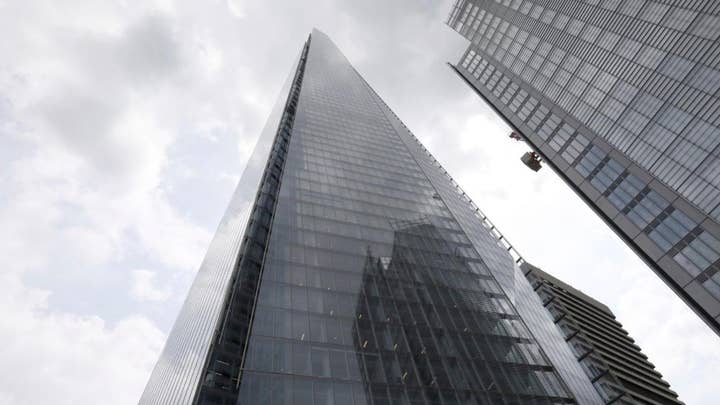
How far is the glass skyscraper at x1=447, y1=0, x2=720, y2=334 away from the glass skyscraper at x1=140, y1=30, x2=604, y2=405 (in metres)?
15.1

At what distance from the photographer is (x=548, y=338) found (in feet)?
162

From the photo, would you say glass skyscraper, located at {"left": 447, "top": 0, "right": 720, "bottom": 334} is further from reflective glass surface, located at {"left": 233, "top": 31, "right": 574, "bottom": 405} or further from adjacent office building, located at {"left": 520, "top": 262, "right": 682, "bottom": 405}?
reflective glass surface, located at {"left": 233, "top": 31, "right": 574, "bottom": 405}

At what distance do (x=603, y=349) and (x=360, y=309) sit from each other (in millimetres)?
65852

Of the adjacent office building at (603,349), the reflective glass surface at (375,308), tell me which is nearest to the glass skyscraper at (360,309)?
the reflective glass surface at (375,308)

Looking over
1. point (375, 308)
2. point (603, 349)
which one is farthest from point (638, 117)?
point (603, 349)

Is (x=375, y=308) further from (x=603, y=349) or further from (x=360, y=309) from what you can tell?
(x=603, y=349)

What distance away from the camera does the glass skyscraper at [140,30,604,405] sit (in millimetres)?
31516

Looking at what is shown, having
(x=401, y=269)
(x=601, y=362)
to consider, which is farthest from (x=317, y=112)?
(x=601, y=362)

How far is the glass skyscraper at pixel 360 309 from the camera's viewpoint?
3152 centimetres

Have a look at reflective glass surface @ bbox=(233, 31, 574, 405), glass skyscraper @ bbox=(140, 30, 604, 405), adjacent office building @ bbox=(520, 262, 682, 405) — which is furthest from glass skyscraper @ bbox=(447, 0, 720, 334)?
reflective glass surface @ bbox=(233, 31, 574, 405)

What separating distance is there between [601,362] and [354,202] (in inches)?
1577

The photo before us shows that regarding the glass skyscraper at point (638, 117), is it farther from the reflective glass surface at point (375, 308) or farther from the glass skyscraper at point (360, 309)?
the reflective glass surface at point (375, 308)

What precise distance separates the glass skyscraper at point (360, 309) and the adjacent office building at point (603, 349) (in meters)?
7.51

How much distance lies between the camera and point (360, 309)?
38.7 meters
